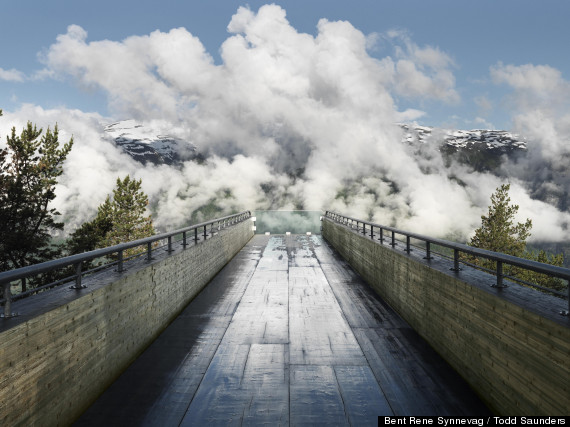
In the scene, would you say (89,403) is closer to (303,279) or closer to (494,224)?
(303,279)

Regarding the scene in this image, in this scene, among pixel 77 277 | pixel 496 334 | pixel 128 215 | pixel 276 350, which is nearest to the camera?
pixel 496 334

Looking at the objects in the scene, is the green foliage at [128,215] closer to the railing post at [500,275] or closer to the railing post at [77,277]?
the railing post at [77,277]

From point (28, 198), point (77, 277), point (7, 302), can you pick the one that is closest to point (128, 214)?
point (28, 198)

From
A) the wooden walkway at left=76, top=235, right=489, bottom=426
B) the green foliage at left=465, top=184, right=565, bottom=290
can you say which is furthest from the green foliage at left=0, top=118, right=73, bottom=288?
the green foliage at left=465, top=184, right=565, bottom=290

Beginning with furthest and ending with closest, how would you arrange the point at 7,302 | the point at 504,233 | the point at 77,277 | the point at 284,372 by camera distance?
the point at 504,233, the point at 284,372, the point at 77,277, the point at 7,302

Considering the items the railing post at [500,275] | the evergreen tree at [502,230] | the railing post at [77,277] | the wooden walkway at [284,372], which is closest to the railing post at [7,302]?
the railing post at [77,277]

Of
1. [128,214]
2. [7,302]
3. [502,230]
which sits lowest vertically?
[502,230]

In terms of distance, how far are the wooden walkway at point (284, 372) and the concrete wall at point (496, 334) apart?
297mm

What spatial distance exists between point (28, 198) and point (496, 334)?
28278 mm

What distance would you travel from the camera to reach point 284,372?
461 cm

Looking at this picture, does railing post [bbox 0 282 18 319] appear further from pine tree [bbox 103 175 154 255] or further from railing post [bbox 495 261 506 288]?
pine tree [bbox 103 175 154 255]

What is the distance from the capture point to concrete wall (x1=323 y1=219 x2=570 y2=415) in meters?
2.92

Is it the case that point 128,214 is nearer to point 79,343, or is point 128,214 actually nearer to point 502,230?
point 79,343

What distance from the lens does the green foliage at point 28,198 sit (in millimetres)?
21516
